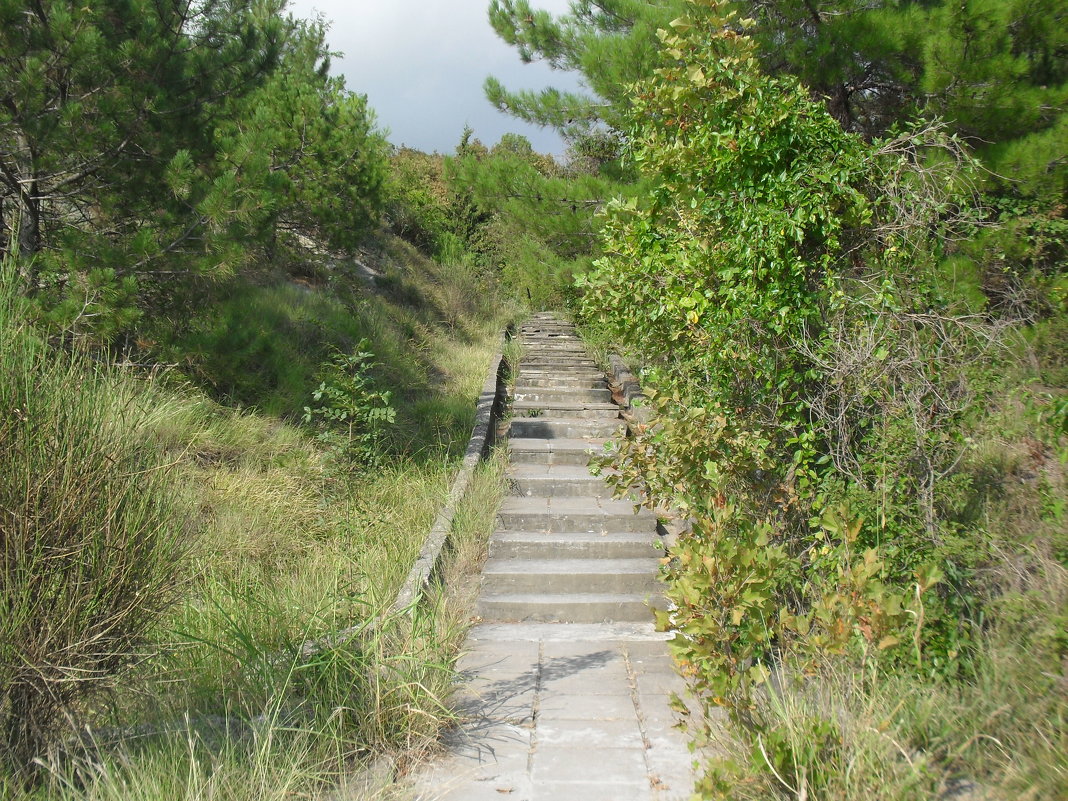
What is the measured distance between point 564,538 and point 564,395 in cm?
451

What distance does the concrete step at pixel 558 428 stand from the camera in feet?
31.4

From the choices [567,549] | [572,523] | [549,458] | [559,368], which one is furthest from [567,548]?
[559,368]

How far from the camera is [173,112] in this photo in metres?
7.33

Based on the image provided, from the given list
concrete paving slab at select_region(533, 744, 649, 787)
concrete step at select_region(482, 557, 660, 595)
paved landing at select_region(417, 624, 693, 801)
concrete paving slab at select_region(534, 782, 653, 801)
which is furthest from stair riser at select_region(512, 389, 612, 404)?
concrete paving slab at select_region(534, 782, 653, 801)

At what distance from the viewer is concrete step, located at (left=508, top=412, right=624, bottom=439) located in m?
9.57

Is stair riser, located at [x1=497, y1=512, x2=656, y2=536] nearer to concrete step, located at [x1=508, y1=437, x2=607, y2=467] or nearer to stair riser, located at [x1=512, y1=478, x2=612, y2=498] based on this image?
stair riser, located at [x1=512, y1=478, x2=612, y2=498]

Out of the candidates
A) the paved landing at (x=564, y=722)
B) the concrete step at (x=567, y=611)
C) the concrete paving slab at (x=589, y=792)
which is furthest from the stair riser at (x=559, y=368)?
the concrete paving slab at (x=589, y=792)

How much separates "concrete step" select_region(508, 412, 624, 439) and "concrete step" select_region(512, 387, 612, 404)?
94cm

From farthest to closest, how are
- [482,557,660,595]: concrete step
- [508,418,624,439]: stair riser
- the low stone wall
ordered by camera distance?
[508,418,624,439]: stair riser < [482,557,660,595]: concrete step < the low stone wall

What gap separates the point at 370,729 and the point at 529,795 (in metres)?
0.77

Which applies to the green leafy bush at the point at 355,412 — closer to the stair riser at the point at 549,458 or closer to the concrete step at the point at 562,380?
the stair riser at the point at 549,458

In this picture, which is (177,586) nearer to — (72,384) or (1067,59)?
(72,384)

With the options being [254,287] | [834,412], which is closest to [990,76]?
[834,412]

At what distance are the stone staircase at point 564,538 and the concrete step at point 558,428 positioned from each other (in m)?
0.01
